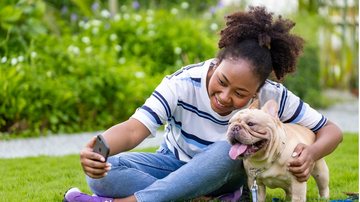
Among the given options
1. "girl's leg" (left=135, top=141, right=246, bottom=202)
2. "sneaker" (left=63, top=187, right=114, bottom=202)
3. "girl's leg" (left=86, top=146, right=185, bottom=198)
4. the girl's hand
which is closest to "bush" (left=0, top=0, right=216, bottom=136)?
"girl's leg" (left=86, top=146, right=185, bottom=198)

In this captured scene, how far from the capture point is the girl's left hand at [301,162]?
366cm

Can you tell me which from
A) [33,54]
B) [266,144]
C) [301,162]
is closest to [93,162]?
[266,144]

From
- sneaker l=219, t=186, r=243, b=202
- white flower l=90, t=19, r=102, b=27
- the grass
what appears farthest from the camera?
white flower l=90, t=19, r=102, b=27

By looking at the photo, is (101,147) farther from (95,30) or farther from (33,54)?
(95,30)

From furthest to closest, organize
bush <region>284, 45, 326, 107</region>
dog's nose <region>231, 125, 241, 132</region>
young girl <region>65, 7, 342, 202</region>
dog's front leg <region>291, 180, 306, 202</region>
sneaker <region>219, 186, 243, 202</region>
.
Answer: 1. bush <region>284, 45, 326, 107</region>
2. sneaker <region>219, 186, 243, 202</region>
3. dog's front leg <region>291, 180, 306, 202</region>
4. young girl <region>65, 7, 342, 202</region>
5. dog's nose <region>231, 125, 241, 132</region>

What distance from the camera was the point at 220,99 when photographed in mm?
3688

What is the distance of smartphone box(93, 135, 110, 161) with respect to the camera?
3.28 meters

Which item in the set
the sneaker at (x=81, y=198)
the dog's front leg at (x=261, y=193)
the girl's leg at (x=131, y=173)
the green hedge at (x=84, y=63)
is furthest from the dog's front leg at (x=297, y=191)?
the green hedge at (x=84, y=63)

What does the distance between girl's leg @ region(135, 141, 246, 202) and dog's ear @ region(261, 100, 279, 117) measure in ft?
0.96

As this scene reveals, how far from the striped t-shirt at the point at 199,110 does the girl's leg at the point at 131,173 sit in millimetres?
163

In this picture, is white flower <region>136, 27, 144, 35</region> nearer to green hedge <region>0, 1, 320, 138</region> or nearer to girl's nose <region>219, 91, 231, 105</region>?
green hedge <region>0, 1, 320, 138</region>

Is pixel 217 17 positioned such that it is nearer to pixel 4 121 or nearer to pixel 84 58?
pixel 84 58

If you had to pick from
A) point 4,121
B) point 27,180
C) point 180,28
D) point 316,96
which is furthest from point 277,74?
point 316,96

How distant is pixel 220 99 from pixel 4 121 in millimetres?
4208
